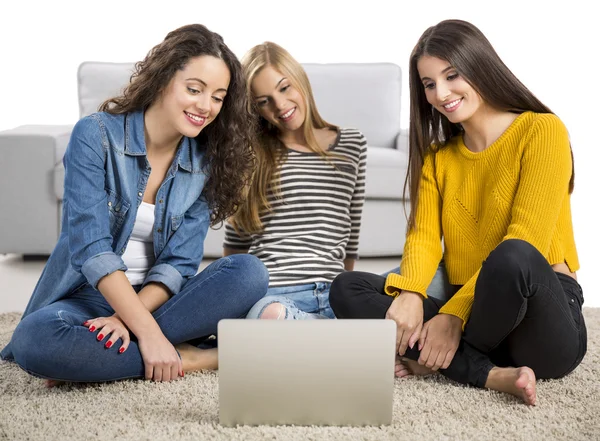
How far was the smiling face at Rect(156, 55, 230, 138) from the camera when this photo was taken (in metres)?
1.67

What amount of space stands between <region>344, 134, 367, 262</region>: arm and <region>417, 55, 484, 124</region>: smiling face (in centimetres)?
41

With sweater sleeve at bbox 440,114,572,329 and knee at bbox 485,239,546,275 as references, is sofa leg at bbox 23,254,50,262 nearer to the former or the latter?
sweater sleeve at bbox 440,114,572,329

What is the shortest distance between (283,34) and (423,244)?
8.32 feet

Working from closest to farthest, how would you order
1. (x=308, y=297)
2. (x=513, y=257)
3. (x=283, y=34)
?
1. (x=513, y=257)
2. (x=308, y=297)
3. (x=283, y=34)

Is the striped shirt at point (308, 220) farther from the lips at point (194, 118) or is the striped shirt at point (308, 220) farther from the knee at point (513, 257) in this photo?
the knee at point (513, 257)

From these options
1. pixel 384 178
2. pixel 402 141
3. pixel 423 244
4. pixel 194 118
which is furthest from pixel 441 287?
pixel 402 141

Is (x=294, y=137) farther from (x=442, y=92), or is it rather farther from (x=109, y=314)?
(x=109, y=314)

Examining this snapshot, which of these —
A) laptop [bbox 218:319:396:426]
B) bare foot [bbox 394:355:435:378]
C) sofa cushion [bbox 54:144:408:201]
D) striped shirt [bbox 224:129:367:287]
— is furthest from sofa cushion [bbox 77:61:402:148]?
laptop [bbox 218:319:396:426]

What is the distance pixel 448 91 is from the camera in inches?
66.3

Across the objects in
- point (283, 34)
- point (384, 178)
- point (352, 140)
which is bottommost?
point (384, 178)

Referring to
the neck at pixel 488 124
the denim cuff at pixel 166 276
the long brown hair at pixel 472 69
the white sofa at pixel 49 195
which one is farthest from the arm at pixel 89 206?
the white sofa at pixel 49 195

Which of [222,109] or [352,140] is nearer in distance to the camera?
[222,109]

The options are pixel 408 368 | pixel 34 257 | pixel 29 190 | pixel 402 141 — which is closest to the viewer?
pixel 408 368

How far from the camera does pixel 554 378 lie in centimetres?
161
